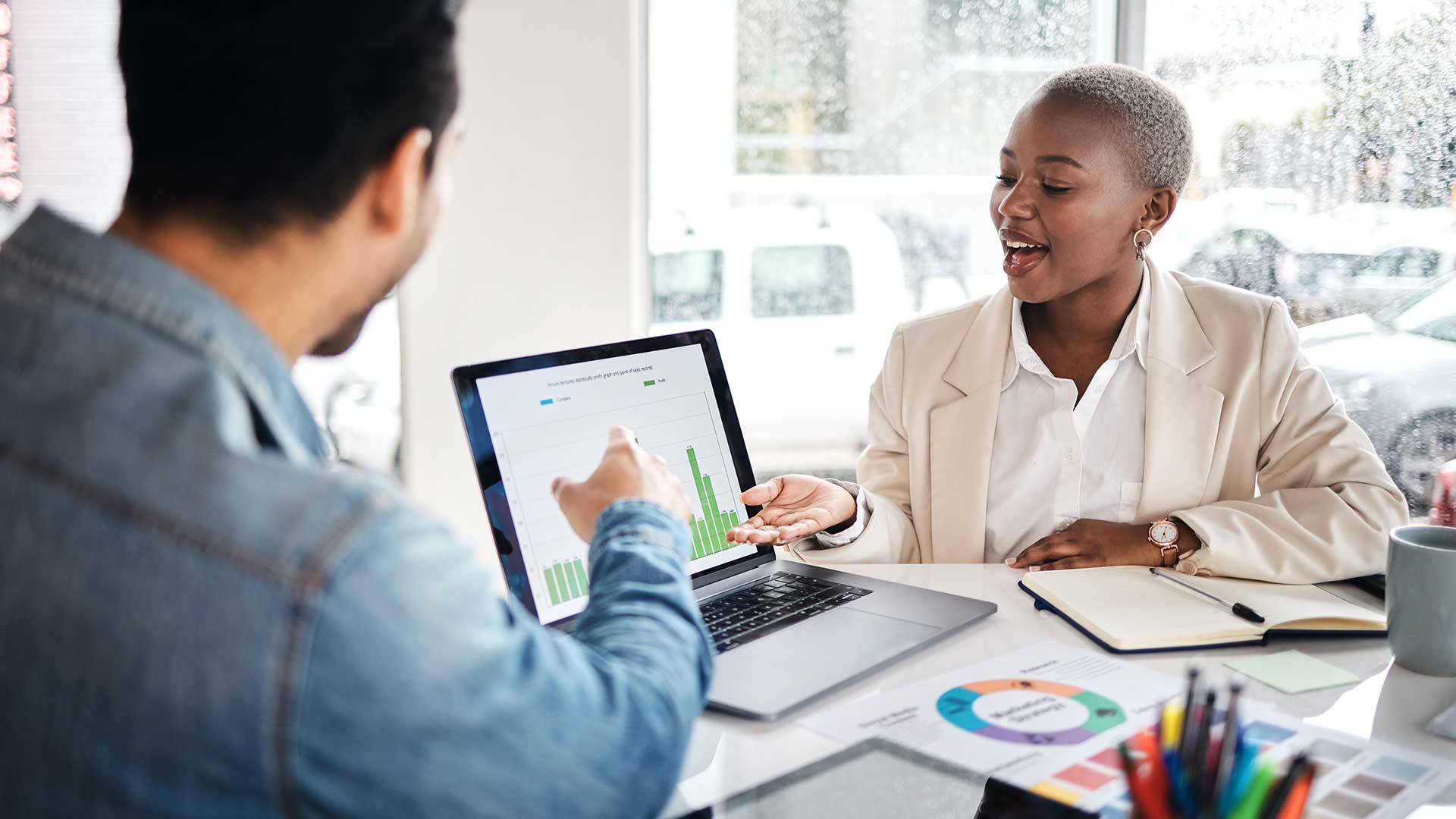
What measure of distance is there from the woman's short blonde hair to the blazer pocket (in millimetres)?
472

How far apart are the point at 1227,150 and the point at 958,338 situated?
133 centimetres

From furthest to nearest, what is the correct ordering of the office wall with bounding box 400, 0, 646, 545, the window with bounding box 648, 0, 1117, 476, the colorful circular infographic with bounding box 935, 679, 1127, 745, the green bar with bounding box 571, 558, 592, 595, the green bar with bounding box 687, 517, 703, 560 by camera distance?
the window with bounding box 648, 0, 1117, 476
the office wall with bounding box 400, 0, 646, 545
the green bar with bounding box 687, 517, 703, 560
the green bar with bounding box 571, 558, 592, 595
the colorful circular infographic with bounding box 935, 679, 1127, 745

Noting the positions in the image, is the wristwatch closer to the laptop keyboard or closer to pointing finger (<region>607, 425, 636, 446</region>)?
the laptop keyboard

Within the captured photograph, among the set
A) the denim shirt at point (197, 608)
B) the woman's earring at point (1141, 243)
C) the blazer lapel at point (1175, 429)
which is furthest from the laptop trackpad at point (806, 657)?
the woman's earring at point (1141, 243)

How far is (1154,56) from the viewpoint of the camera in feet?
8.88

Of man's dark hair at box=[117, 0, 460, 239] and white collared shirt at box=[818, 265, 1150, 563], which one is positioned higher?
man's dark hair at box=[117, 0, 460, 239]

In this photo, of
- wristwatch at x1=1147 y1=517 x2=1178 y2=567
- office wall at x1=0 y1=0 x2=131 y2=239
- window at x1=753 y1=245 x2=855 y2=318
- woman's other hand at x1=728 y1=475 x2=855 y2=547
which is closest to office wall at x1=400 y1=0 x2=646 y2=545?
window at x1=753 y1=245 x2=855 y2=318

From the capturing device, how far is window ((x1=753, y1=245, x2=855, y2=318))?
281 centimetres

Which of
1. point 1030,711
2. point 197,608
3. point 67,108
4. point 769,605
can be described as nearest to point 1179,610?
point 1030,711

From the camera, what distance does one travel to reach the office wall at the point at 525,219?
2443 mm

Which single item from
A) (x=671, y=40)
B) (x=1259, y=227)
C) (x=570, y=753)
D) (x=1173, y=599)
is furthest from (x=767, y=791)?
(x=1259, y=227)

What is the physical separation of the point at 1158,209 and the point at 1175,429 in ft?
1.21

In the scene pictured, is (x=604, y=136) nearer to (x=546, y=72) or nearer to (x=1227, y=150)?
(x=546, y=72)

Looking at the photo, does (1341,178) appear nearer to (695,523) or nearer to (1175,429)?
(1175,429)
